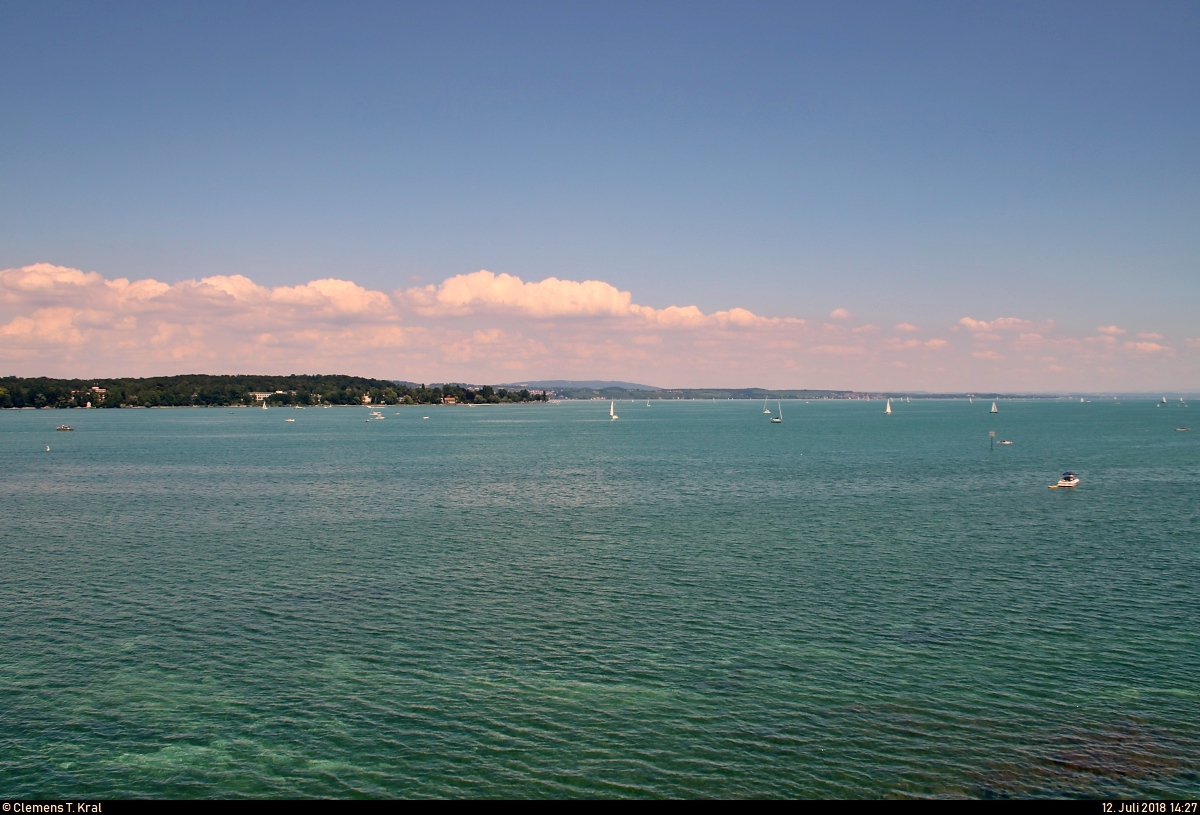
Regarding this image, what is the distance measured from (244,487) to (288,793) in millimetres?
94482

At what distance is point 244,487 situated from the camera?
116 m

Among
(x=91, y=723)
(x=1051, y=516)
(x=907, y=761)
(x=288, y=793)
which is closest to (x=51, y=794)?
(x=91, y=723)

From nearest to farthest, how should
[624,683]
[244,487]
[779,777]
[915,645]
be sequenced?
1. [779,777]
2. [624,683]
3. [915,645]
4. [244,487]

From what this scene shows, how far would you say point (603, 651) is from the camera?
43.9m

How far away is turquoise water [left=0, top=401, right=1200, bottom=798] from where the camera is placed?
104 feet

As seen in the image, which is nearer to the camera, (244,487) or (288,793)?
(288,793)

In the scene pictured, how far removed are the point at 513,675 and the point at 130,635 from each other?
2338cm

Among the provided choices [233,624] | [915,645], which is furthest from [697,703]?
[233,624]

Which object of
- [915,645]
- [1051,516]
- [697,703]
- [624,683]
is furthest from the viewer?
[1051,516]

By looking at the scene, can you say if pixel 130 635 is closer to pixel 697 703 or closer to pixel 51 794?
pixel 51 794

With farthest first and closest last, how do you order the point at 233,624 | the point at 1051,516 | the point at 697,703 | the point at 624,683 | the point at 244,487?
1. the point at 244,487
2. the point at 1051,516
3. the point at 233,624
4. the point at 624,683
5. the point at 697,703

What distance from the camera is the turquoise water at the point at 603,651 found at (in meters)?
31.6

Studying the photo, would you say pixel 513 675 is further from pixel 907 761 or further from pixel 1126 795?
pixel 1126 795

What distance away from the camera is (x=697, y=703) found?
37000 millimetres
